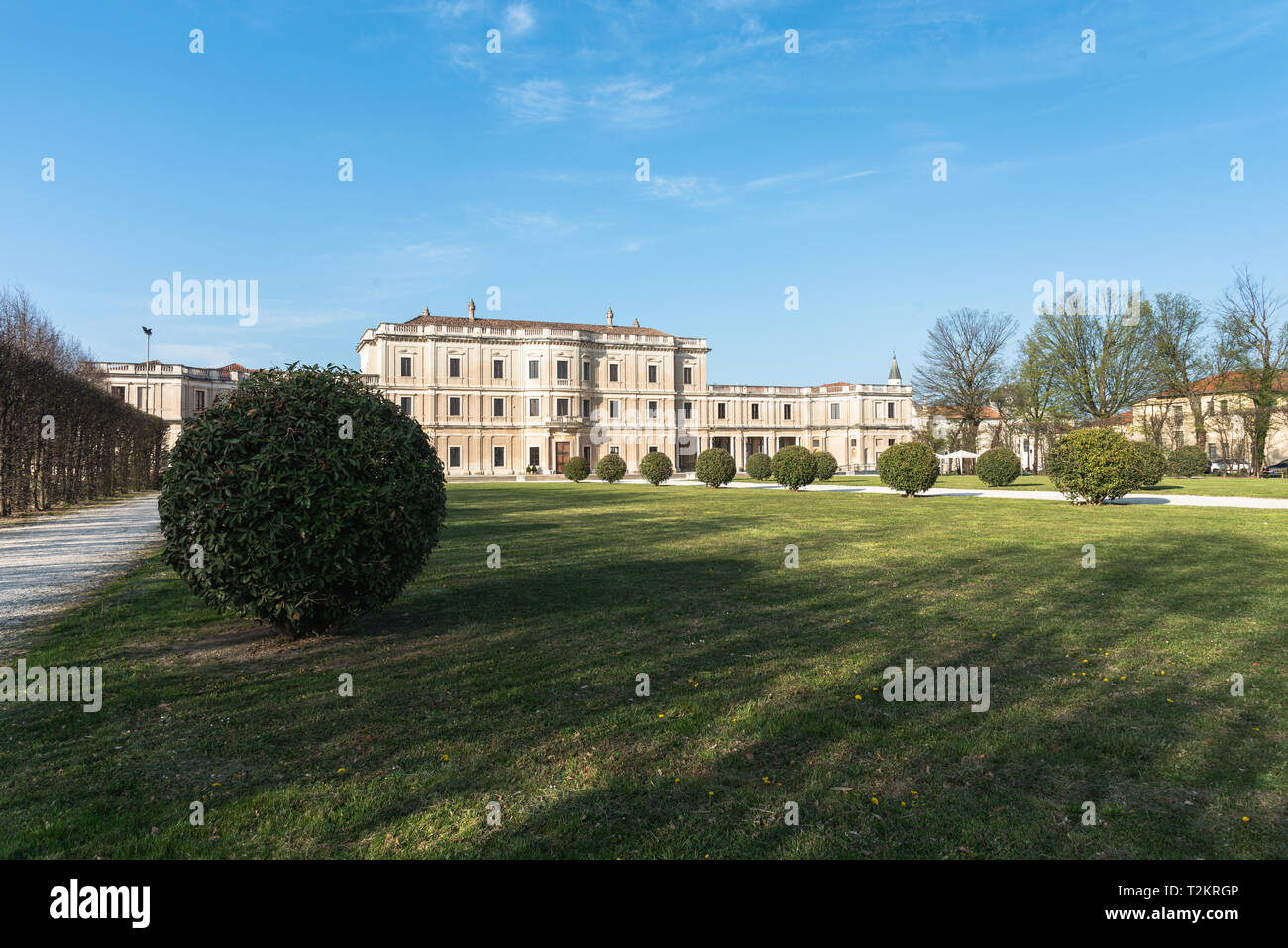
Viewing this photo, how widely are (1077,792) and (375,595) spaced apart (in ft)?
19.0

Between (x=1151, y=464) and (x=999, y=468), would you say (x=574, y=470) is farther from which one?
(x=1151, y=464)

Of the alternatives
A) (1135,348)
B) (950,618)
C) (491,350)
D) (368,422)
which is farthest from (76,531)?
(1135,348)

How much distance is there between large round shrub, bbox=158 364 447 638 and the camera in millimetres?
6223

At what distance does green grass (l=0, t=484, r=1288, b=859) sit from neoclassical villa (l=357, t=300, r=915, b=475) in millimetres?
53456

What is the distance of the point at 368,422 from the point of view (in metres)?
6.79

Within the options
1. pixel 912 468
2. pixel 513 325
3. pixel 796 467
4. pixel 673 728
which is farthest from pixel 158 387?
pixel 673 728

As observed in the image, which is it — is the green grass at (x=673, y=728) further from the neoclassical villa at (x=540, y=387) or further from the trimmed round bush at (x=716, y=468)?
the neoclassical villa at (x=540, y=387)

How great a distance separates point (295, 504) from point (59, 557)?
408 inches

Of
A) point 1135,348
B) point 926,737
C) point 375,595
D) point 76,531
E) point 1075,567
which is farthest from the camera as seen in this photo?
point 1135,348

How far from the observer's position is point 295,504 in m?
6.23

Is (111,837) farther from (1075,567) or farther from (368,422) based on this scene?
(1075,567)

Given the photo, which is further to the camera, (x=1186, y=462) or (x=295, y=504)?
(x=1186, y=462)

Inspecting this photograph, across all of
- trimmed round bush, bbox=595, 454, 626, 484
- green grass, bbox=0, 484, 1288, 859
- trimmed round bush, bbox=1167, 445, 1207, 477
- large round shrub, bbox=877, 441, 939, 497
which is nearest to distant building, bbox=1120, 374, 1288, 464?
trimmed round bush, bbox=1167, 445, 1207, 477
